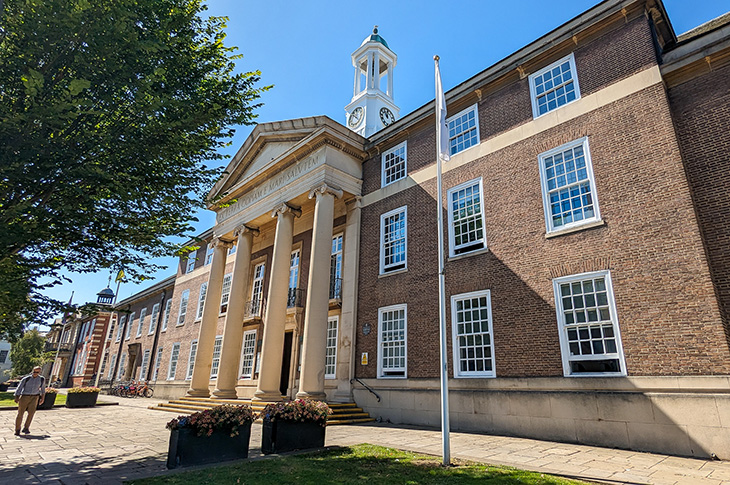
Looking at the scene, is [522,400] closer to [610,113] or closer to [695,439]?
[695,439]

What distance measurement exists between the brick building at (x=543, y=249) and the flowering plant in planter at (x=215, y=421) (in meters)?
4.19

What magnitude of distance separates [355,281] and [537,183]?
28.2ft

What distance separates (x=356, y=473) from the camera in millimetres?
6777

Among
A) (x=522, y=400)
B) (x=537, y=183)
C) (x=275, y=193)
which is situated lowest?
(x=522, y=400)

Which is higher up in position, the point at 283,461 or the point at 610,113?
the point at 610,113

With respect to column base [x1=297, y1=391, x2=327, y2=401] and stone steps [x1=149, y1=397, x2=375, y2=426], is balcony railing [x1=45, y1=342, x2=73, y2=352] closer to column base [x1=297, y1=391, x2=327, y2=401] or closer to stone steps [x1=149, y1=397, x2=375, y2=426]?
stone steps [x1=149, y1=397, x2=375, y2=426]

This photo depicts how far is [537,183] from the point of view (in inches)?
518

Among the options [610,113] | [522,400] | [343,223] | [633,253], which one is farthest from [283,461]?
[343,223]

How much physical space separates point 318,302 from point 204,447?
9.34 m

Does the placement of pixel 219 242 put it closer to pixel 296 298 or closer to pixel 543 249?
pixel 296 298

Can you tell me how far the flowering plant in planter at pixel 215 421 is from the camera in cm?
771

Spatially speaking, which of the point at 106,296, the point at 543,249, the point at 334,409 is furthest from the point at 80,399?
the point at 106,296

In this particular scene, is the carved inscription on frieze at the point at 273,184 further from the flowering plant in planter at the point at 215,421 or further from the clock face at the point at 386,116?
the clock face at the point at 386,116

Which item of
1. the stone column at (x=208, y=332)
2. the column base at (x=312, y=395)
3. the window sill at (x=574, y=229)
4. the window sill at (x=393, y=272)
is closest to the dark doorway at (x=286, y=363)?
the stone column at (x=208, y=332)
